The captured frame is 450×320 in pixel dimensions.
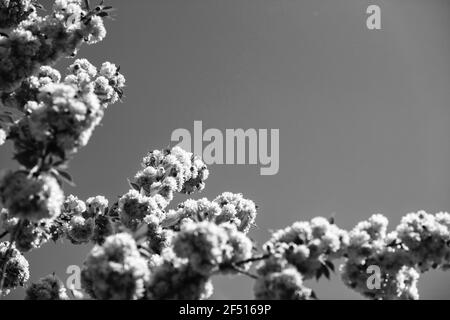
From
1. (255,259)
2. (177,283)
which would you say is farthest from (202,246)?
(255,259)

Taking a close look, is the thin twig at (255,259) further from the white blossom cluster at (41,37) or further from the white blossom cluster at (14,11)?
the white blossom cluster at (14,11)

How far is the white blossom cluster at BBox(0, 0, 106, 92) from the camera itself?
6.44 metres

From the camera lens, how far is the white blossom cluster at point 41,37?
644 cm

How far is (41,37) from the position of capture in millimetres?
6812

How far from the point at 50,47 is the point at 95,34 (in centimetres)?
81

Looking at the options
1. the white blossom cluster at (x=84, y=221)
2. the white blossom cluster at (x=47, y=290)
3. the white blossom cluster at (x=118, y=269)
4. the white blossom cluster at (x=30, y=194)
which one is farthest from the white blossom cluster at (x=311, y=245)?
the white blossom cluster at (x=84, y=221)

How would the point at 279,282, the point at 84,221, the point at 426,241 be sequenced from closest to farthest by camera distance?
the point at 279,282 < the point at 426,241 < the point at 84,221

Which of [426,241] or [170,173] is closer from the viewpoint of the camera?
[426,241]

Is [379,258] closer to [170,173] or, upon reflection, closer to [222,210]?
[222,210]

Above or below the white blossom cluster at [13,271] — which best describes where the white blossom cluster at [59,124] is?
above

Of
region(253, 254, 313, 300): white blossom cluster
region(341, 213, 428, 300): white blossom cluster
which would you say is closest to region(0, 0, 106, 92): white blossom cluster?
region(253, 254, 313, 300): white blossom cluster

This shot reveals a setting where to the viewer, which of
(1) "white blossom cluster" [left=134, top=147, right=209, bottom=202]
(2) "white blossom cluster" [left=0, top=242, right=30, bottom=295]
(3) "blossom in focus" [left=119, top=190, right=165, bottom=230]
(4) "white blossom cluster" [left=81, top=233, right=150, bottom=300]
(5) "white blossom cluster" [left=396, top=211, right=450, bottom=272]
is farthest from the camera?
(1) "white blossom cluster" [left=134, top=147, right=209, bottom=202]

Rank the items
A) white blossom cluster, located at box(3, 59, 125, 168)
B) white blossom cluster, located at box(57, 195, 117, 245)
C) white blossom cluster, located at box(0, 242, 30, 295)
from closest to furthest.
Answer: white blossom cluster, located at box(3, 59, 125, 168) → white blossom cluster, located at box(0, 242, 30, 295) → white blossom cluster, located at box(57, 195, 117, 245)

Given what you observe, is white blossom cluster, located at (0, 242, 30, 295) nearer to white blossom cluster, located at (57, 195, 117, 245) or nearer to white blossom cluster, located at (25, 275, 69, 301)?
white blossom cluster, located at (57, 195, 117, 245)
